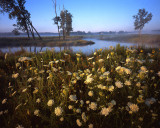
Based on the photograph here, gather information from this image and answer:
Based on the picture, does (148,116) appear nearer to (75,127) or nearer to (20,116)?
(75,127)

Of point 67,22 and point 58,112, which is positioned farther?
point 67,22

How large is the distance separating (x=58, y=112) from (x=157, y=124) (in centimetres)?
160

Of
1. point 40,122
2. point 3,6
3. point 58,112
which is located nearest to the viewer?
point 58,112

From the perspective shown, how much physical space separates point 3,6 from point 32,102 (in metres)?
17.3

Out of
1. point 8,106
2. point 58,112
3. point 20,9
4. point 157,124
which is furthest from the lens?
point 20,9

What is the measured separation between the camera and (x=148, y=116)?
135 centimetres

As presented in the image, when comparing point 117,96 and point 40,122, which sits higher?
point 117,96

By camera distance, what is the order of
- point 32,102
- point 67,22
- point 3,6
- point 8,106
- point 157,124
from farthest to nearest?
point 67,22
point 3,6
point 8,106
point 32,102
point 157,124

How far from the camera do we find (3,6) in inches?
473

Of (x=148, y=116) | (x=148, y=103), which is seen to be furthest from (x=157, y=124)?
(x=148, y=103)

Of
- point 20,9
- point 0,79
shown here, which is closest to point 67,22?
point 20,9

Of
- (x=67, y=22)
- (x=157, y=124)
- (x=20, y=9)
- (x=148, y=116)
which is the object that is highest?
(x=67, y=22)

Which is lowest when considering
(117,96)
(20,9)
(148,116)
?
(148,116)

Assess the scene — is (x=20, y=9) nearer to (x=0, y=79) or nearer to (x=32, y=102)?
(x=0, y=79)
